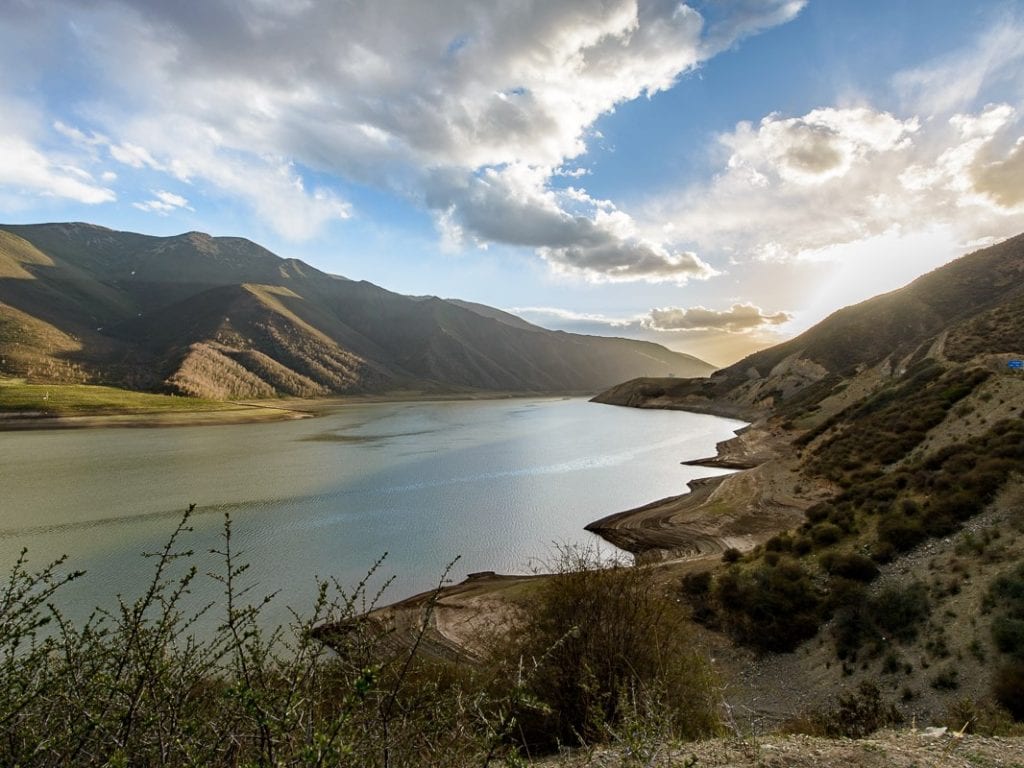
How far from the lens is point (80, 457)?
37812 millimetres

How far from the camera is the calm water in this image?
17797 millimetres

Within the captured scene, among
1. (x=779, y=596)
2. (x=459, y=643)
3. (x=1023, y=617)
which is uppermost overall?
(x=1023, y=617)

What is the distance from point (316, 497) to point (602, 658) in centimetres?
2308

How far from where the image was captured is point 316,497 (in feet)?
90.1

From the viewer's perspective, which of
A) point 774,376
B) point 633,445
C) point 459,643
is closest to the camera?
point 459,643

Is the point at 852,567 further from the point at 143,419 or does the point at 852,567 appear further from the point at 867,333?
the point at 867,333

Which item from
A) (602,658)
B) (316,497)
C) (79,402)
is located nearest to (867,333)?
(316,497)

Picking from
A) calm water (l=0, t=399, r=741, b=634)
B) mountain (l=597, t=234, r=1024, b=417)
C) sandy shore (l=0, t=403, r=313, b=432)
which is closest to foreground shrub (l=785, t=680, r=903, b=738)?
calm water (l=0, t=399, r=741, b=634)

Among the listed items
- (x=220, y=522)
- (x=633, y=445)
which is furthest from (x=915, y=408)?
(x=220, y=522)

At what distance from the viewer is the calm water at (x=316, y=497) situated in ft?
58.4

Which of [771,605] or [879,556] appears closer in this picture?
[771,605]

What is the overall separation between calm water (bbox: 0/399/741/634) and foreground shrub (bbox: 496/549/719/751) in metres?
8.51

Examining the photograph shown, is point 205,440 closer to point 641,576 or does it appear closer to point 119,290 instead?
point 641,576

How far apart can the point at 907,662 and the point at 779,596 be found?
2954 mm
